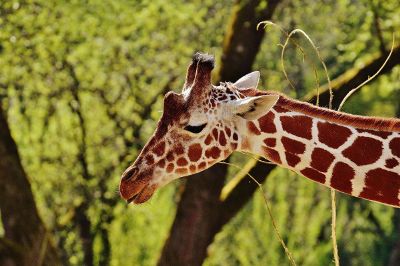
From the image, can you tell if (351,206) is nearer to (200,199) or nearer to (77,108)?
(77,108)

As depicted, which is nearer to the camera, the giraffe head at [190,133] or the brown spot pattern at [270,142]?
the giraffe head at [190,133]

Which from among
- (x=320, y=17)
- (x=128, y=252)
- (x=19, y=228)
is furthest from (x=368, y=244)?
(x=19, y=228)

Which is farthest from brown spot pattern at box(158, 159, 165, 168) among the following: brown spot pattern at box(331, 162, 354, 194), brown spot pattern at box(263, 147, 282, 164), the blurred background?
the blurred background

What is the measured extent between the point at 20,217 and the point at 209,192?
1784 millimetres

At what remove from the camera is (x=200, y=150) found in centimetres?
623

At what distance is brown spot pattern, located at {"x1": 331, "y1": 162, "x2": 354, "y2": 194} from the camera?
6250 millimetres

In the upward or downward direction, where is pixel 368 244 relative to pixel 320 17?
downward

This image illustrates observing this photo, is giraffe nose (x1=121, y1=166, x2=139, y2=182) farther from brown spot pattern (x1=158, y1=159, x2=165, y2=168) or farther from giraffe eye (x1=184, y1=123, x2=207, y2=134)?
giraffe eye (x1=184, y1=123, x2=207, y2=134)

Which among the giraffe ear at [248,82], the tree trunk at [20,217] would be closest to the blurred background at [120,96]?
the tree trunk at [20,217]

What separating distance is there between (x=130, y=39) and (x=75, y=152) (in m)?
2.04

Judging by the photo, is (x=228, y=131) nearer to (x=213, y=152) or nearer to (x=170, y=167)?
(x=213, y=152)

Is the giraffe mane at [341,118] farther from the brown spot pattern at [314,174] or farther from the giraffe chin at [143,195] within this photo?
the giraffe chin at [143,195]

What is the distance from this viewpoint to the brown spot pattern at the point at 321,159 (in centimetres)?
627

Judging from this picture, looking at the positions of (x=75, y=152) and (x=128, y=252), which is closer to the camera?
(x=75, y=152)
